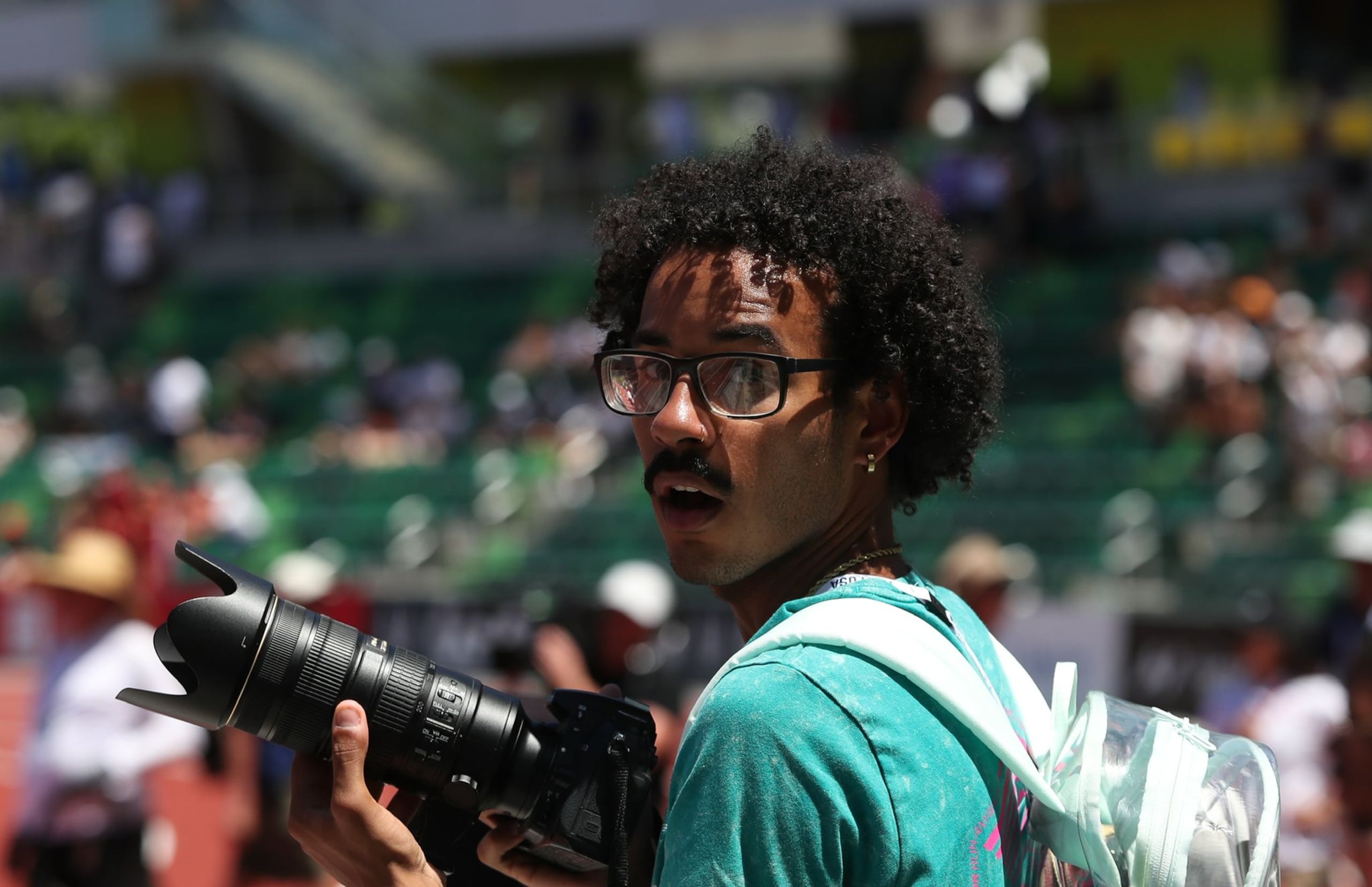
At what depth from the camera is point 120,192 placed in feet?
67.5

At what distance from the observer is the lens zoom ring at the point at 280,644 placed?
195 centimetres

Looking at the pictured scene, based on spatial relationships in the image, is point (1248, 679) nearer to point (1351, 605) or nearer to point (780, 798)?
point (1351, 605)

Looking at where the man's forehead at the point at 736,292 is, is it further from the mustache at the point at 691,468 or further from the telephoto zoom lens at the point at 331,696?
the telephoto zoom lens at the point at 331,696

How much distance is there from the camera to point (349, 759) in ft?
6.25

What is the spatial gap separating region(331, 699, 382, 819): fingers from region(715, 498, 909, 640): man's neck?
45cm

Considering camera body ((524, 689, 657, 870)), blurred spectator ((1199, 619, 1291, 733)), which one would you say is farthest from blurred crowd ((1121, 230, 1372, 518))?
camera body ((524, 689, 657, 870))

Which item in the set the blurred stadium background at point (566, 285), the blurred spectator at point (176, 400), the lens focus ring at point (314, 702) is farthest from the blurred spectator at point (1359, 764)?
the blurred spectator at point (176, 400)

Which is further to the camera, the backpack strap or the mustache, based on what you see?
the mustache

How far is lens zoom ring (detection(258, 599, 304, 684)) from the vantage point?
6.40 feet

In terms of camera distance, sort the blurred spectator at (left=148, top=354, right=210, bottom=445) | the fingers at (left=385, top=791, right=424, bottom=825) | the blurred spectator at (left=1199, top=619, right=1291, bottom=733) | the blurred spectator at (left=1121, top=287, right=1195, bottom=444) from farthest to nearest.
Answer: the blurred spectator at (left=148, top=354, right=210, bottom=445), the blurred spectator at (left=1121, top=287, right=1195, bottom=444), the blurred spectator at (left=1199, top=619, right=1291, bottom=733), the fingers at (left=385, top=791, right=424, bottom=825)

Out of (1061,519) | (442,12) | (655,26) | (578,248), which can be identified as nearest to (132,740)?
(1061,519)

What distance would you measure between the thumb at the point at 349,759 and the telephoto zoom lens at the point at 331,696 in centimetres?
4

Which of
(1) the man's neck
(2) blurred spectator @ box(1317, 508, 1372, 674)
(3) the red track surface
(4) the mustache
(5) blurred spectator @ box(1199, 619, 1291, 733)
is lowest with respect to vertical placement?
(3) the red track surface

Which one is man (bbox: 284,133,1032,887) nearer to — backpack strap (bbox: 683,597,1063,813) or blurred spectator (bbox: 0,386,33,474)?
backpack strap (bbox: 683,597,1063,813)
